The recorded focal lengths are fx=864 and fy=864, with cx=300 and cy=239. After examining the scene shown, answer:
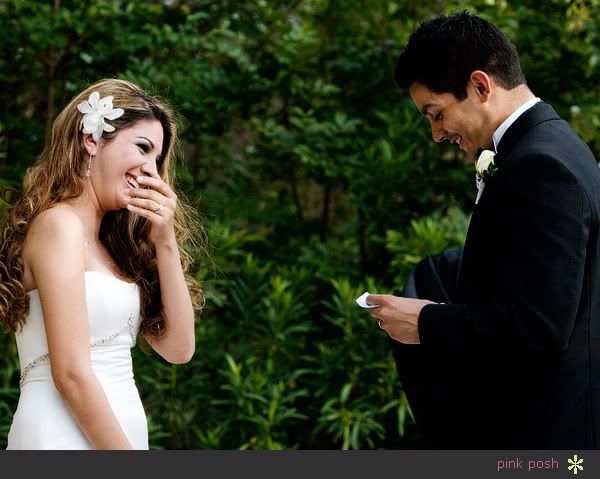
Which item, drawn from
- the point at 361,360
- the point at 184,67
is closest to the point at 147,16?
the point at 184,67

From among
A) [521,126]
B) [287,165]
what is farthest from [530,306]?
[287,165]

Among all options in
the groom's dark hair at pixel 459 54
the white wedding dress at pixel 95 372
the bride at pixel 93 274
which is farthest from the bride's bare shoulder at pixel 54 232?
the groom's dark hair at pixel 459 54

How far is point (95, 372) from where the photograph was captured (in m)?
2.44

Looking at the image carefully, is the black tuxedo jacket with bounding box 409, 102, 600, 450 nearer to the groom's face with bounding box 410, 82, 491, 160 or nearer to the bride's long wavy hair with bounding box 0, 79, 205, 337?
the groom's face with bounding box 410, 82, 491, 160

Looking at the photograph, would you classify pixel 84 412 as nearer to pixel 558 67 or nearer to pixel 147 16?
pixel 147 16

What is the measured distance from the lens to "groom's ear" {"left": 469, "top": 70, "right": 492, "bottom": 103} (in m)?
2.49

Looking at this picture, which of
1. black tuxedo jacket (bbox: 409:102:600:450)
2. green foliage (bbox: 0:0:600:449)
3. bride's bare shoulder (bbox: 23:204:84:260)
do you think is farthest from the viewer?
green foliage (bbox: 0:0:600:449)

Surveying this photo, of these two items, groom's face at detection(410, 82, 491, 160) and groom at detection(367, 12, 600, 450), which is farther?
groom's face at detection(410, 82, 491, 160)

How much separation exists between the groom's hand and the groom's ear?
62 centimetres

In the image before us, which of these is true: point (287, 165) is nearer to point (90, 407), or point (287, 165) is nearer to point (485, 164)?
point (485, 164)

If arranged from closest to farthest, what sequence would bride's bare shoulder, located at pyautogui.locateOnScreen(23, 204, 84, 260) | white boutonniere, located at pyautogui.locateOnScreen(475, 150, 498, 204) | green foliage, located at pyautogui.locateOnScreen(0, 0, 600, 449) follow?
bride's bare shoulder, located at pyautogui.locateOnScreen(23, 204, 84, 260) → white boutonniere, located at pyautogui.locateOnScreen(475, 150, 498, 204) → green foliage, located at pyautogui.locateOnScreen(0, 0, 600, 449)

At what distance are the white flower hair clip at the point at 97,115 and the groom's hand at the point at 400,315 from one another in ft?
3.01
